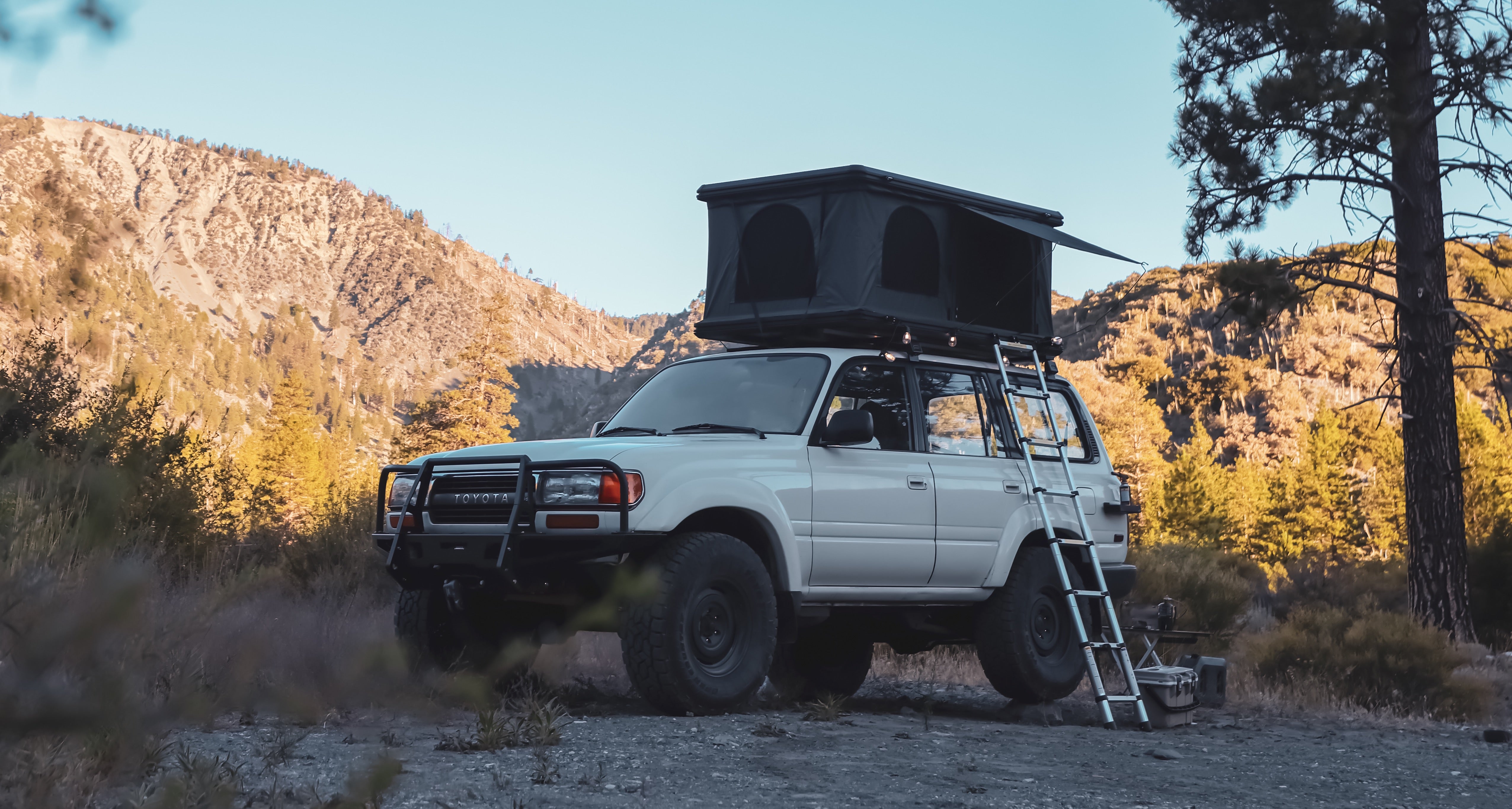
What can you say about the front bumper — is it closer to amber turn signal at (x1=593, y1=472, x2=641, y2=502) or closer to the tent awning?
amber turn signal at (x1=593, y1=472, x2=641, y2=502)

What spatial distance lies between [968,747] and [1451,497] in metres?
8.40

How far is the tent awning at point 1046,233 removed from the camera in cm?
859

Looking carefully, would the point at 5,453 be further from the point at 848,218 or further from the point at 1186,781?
the point at 848,218

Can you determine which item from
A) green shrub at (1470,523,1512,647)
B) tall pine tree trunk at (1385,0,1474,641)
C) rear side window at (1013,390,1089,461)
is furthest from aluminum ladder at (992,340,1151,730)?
green shrub at (1470,523,1512,647)

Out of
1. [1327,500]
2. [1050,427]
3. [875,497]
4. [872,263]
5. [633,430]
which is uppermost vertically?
[872,263]

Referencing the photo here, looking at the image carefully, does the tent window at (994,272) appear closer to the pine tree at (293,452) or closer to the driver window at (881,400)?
the driver window at (881,400)

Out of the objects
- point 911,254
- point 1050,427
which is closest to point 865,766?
point 911,254

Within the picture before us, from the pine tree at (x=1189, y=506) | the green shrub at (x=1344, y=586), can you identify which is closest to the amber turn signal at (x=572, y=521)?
the green shrub at (x=1344, y=586)

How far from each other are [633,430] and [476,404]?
50.0m

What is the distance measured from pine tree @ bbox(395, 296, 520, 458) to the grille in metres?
48.7

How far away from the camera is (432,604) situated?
7.41 meters

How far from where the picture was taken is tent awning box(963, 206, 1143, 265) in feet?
28.2

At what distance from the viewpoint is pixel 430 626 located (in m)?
7.38

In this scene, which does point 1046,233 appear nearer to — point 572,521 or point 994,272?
point 994,272
